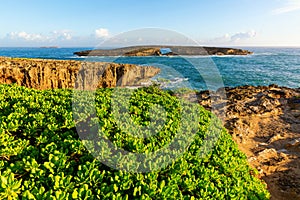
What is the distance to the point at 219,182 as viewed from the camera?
337 cm

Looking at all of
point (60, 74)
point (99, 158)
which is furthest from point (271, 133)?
point (60, 74)

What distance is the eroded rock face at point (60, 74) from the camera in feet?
46.8

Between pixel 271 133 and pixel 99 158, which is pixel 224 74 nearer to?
pixel 271 133

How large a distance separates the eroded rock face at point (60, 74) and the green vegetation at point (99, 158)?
34.7ft

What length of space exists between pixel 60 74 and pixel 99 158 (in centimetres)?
1437

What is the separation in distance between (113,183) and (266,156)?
715cm

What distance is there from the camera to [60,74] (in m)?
15.9

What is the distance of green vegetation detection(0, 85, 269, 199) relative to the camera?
8.07 feet

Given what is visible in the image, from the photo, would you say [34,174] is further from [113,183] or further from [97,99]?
[97,99]

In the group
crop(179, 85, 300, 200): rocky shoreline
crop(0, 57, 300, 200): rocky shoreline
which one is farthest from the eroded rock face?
crop(179, 85, 300, 200): rocky shoreline

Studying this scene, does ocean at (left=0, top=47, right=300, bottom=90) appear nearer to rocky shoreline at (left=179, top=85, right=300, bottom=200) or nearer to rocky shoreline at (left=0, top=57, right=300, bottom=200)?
rocky shoreline at (left=0, top=57, right=300, bottom=200)

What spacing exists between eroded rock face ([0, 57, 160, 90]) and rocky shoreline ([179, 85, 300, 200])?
31.4ft

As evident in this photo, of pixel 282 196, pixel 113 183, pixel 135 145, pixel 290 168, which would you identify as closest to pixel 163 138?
pixel 135 145

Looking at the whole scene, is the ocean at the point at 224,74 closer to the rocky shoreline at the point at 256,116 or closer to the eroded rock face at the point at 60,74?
the eroded rock face at the point at 60,74
